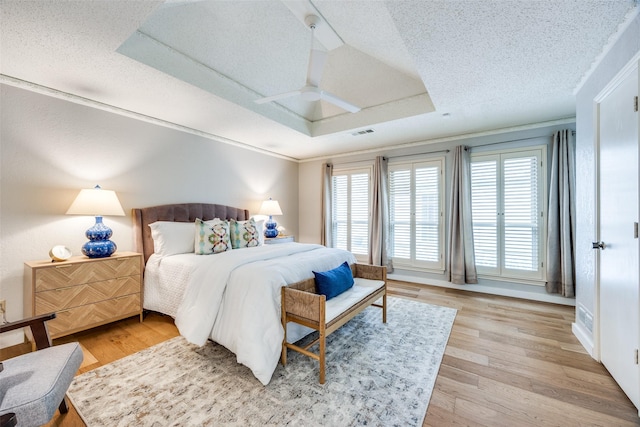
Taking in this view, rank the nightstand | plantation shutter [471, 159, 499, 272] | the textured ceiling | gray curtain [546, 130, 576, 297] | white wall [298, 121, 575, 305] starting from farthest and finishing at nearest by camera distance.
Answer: the nightstand → plantation shutter [471, 159, 499, 272] → white wall [298, 121, 575, 305] → gray curtain [546, 130, 576, 297] → the textured ceiling

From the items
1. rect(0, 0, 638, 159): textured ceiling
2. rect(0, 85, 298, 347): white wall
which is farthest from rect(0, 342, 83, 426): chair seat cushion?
rect(0, 0, 638, 159): textured ceiling

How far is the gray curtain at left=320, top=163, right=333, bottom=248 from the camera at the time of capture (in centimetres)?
559

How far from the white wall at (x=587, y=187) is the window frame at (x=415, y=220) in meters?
1.83

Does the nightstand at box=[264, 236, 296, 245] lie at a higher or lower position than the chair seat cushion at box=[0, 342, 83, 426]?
higher

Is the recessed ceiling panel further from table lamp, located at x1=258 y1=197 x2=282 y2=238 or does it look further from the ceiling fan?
table lamp, located at x1=258 y1=197 x2=282 y2=238

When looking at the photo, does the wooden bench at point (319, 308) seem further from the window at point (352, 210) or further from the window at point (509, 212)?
the window at point (352, 210)

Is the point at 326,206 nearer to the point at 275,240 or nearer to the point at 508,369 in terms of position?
the point at 275,240

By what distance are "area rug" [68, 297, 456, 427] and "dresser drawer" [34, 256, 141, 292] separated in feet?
2.87

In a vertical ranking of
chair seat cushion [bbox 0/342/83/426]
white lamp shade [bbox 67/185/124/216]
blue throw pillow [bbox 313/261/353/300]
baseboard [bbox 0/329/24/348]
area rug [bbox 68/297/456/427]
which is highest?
white lamp shade [bbox 67/185/124/216]

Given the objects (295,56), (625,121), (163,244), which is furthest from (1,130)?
(625,121)

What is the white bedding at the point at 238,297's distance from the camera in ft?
6.75

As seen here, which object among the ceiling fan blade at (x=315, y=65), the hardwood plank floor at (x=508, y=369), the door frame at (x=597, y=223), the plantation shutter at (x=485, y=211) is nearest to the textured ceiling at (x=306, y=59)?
the door frame at (x=597, y=223)

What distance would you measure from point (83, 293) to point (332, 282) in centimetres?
237

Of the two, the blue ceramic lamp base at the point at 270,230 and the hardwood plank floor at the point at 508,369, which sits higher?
the blue ceramic lamp base at the point at 270,230
